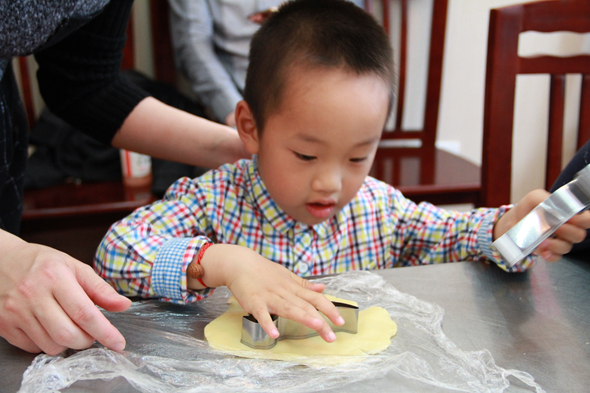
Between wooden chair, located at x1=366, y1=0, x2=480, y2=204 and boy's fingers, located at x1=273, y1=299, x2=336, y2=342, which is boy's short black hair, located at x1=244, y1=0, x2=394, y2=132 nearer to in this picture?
boy's fingers, located at x1=273, y1=299, x2=336, y2=342

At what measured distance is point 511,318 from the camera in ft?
1.83

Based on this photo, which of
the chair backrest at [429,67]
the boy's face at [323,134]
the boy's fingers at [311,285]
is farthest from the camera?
the chair backrest at [429,67]

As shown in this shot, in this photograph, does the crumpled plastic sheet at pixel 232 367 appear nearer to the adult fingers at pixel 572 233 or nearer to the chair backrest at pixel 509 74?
the adult fingers at pixel 572 233

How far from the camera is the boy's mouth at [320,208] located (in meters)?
0.74

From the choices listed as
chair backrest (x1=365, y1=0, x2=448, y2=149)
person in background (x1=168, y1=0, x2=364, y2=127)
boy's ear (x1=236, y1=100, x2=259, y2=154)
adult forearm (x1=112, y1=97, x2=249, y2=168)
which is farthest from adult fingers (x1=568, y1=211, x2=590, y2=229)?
chair backrest (x1=365, y1=0, x2=448, y2=149)

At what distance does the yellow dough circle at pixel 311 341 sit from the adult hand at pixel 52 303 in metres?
0.10

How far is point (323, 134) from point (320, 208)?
0.13m

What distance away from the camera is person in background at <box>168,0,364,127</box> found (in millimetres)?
1589

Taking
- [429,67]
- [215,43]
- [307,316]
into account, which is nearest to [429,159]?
[429,67]

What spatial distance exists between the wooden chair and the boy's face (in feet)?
2.38

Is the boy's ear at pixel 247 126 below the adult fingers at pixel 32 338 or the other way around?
the other way around

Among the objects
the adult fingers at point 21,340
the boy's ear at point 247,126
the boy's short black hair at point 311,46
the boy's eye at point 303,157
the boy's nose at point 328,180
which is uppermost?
the boy's short black hair at point 311,46

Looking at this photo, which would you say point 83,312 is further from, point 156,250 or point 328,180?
Result: point 328,180

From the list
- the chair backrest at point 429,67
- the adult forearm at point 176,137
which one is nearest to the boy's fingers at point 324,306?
the adult forearm at point 176,137
